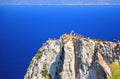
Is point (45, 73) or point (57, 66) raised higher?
point (57, 66)

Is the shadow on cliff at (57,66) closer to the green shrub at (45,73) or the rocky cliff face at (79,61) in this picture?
the rocky cliff face at (79,61)

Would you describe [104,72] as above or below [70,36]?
below

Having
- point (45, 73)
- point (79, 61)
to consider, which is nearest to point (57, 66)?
point (45, 73)

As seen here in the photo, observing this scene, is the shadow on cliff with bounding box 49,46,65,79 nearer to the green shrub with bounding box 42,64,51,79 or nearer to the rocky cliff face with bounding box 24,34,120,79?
the rocky cliff face with bounding box 24,34,120,79

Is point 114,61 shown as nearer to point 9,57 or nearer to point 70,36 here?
point 70,36

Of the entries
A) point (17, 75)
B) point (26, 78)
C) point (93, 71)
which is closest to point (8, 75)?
point (17, 75)

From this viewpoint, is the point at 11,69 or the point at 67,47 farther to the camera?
the point at 11,69

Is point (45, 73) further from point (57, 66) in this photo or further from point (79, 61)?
point (79, 61)
